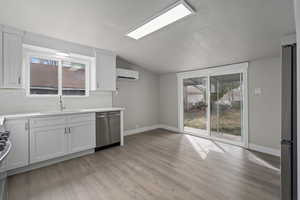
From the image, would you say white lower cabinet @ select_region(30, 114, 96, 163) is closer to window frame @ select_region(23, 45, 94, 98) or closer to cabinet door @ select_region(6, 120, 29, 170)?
cabinet door @ select_region(6, 120, 29, 170)

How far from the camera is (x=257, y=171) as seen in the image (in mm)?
2281

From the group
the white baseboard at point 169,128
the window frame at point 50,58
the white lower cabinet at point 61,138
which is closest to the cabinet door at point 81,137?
the white lower cabinet at point 61,138

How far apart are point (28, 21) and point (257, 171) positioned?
15.2 ft

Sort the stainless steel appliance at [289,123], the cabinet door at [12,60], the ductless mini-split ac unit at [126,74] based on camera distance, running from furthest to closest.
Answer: the ductless mini-split ac unit at [126,74], the cabinet door at [12,60], the stainless steel appliance at [289,123]

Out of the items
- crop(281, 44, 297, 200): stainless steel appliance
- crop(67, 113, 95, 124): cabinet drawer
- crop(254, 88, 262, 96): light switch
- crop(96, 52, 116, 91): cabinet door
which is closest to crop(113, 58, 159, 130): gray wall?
crop(96, 52, 116, 91): cabinet door

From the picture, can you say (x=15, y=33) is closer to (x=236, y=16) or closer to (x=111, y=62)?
(x=111, y=62)

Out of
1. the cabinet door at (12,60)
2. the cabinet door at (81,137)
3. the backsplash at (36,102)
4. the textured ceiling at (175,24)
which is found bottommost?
the cabinet door at (81,137)

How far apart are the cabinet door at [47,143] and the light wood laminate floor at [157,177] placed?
0.23 meters

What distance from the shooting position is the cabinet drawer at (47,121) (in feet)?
7.72

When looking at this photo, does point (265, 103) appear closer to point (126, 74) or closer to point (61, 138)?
point (126, 74)

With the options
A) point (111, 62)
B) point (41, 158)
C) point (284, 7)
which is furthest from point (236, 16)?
point (41, 158)

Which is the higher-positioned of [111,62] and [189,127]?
[111,62]

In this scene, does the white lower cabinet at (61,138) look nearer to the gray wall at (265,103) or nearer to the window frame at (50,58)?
the window frame at (50,58)

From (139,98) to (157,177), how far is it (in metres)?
3.07
